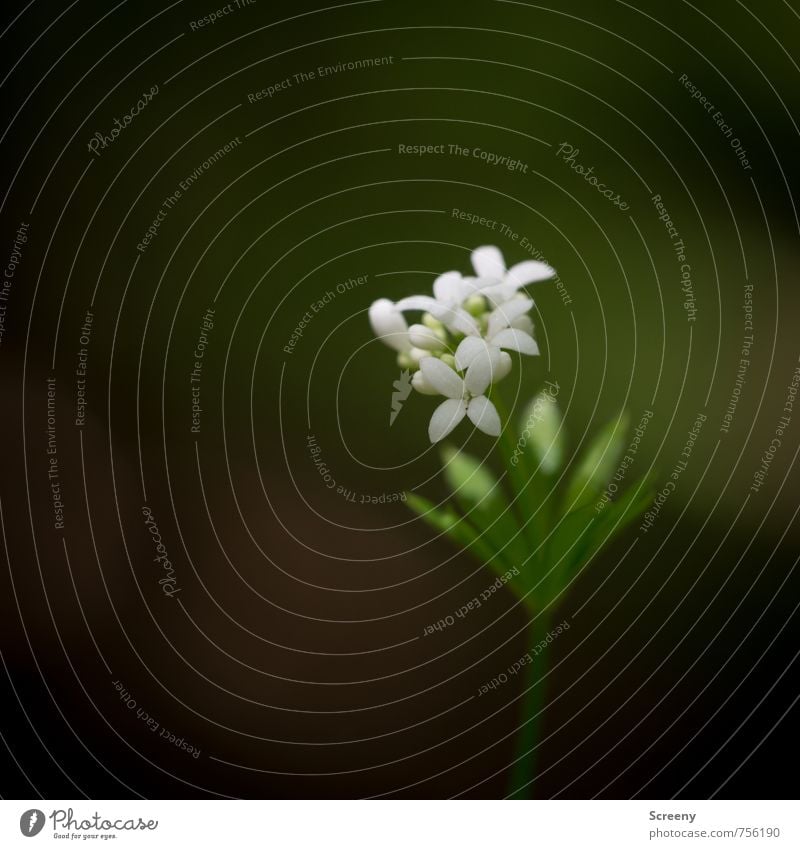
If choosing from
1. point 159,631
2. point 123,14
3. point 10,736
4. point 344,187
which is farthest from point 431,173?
point 10,736

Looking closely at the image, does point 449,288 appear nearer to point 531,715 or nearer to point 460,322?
point 460,322

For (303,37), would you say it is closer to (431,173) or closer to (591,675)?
(431,173)
